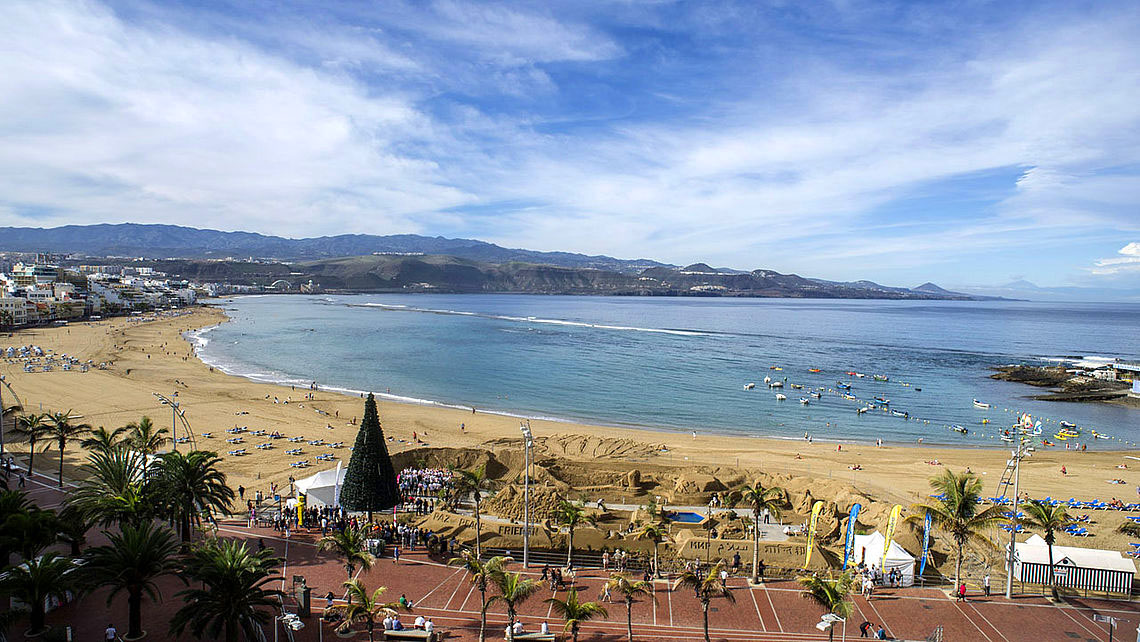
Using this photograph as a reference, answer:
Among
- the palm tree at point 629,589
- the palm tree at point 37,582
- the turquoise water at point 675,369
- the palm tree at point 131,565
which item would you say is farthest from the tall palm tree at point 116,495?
the turquoise water at point 675,369

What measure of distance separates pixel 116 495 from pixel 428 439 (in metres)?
23.0

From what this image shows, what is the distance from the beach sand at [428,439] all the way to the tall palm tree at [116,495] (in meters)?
9.74

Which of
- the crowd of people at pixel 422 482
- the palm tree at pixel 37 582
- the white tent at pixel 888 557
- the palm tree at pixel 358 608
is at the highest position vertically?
the palm tree at pixel 37 582

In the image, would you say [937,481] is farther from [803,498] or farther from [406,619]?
[406,619]

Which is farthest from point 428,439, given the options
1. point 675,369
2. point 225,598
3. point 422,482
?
point 675,369

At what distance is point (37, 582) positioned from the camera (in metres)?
13.1

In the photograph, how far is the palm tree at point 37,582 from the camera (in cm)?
A: 1301

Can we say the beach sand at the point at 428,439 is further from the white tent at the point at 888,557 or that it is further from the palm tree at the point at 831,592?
the palm tree at the point at 831,592

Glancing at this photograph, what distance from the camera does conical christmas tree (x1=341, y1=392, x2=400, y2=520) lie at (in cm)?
2259

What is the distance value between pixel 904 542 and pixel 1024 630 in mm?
4809

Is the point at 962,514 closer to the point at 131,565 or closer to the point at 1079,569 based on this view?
the point at 1079,569

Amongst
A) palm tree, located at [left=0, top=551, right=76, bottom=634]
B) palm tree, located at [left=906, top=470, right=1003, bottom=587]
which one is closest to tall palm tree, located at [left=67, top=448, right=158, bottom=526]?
palm tree, located at [left=0, top=551, right=76, bottom=634]

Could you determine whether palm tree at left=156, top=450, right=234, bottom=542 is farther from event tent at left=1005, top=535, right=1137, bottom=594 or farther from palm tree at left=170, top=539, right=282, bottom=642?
event tent at left=1005, top=535, right=1137, bottom=594

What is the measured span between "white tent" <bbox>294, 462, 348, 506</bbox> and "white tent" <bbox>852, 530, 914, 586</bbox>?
62.5 ft
